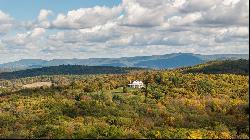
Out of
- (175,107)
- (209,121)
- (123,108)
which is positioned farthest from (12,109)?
(209,121)

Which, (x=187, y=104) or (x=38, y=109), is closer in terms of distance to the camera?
(x=187, y=104)

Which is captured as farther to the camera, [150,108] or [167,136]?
[150,108]

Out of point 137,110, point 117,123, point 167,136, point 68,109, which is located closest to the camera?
point 167,136

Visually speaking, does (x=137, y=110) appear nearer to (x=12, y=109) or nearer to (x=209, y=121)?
(x=209, y=121)

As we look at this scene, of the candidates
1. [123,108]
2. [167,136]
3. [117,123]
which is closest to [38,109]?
[123,108]

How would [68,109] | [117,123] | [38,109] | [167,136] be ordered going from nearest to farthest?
1. [167,136]
2. [117,123]
3. [68,109]
4. [38,109]

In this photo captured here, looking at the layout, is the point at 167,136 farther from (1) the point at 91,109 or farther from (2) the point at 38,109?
(2) the point at 38,109

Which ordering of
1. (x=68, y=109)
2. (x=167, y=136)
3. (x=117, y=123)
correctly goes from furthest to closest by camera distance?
(x=68, y=109)
(x=117, y=123)
(x=167, y=136)

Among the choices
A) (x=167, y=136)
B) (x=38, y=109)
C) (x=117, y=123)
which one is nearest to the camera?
(x=167, y=136)
